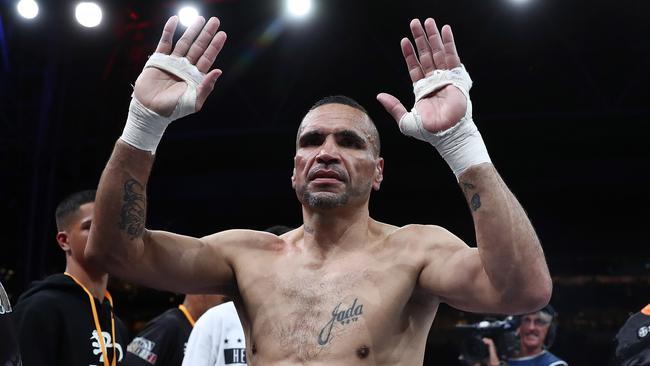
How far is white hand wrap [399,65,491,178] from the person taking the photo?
1.81 m

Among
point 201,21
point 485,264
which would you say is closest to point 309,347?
point 485,264

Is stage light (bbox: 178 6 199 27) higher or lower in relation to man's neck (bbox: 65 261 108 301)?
higher

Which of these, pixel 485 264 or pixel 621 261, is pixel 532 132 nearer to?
pixel 621 261

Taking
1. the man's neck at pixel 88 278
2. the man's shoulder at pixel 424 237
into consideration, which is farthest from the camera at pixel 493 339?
the man's shoulder at pixel 424 237

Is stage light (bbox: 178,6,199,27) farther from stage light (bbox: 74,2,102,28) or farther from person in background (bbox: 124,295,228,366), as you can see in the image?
person in background (bbox: 124,295,228,366)

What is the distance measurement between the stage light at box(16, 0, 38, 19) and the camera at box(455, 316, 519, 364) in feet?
14.3

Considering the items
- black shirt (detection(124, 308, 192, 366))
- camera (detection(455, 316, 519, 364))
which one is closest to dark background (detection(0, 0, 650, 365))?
camera (detection(455, 316, 519, 364))

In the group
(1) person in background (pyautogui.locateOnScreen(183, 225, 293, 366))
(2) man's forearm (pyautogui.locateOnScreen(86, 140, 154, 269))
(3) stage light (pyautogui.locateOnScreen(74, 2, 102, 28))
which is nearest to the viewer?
(2) man's forearm (pyautogui.locateOnScreen(86, 140, 154, 269))

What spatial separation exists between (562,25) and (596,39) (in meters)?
0.39

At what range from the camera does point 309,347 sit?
74.7 inches

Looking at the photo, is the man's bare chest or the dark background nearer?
the man's bare chest

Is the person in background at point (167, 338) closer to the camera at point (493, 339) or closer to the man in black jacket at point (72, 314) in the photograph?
the man in black jacket at point (72, 314)

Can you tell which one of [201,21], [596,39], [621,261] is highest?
[596,39]

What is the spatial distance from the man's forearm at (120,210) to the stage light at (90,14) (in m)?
4.69
